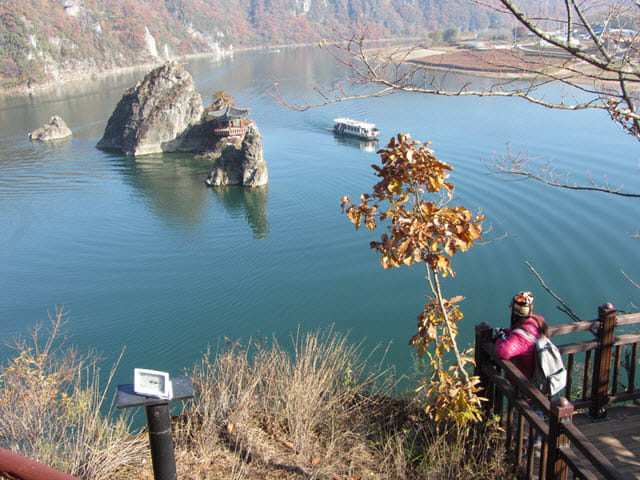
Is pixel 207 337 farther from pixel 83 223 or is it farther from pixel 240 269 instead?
pixel 83 223

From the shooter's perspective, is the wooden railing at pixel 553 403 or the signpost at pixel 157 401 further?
the wooden railing at pixel 553 403

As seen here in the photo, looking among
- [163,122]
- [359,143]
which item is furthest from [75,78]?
[359,143]

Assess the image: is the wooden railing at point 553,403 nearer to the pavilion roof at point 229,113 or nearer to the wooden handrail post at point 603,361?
the wooden handrail post at point 603,361

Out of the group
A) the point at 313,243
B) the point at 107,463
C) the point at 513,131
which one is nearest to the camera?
the point at 107,463

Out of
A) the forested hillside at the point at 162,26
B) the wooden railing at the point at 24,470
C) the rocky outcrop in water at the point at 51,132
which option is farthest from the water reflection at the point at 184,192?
the forested hillside at the point at 162,26

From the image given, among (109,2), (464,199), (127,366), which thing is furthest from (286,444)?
(109,2)

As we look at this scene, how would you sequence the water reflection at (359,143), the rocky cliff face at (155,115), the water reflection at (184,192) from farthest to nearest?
1. the rocky cliff face at (155,115)
2. the water reflection at (359,143)
3. the water reflection at (184,192)

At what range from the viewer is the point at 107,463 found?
3855mm

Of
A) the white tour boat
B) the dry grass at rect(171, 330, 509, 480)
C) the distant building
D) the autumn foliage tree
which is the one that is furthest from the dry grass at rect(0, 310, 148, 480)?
the distant building

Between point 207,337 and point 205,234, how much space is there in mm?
8181

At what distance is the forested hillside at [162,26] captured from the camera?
214ft

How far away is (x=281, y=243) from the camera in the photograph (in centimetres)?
1922

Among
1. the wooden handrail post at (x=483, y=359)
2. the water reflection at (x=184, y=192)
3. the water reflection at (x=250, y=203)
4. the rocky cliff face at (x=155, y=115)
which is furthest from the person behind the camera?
the rocky cliff face at (x=155, y=115)

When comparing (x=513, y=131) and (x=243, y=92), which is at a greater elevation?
(x=243, y=92)
